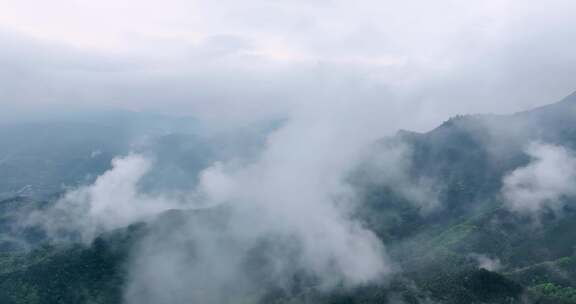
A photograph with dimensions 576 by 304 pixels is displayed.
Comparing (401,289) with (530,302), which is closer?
(530,302)

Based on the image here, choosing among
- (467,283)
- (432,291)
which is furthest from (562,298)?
(432,291)

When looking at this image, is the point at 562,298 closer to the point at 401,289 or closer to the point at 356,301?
the point at 401,289

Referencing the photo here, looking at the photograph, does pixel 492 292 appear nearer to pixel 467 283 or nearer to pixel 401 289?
pixel 467 283

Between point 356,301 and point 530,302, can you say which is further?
point 356,301

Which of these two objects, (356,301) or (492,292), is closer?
(492,292)

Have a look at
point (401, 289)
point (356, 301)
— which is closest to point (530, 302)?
point (401, 289)

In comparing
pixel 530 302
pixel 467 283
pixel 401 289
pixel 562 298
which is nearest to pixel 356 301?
pixel 401 289

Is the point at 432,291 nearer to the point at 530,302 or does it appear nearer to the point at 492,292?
the point at 492,292
